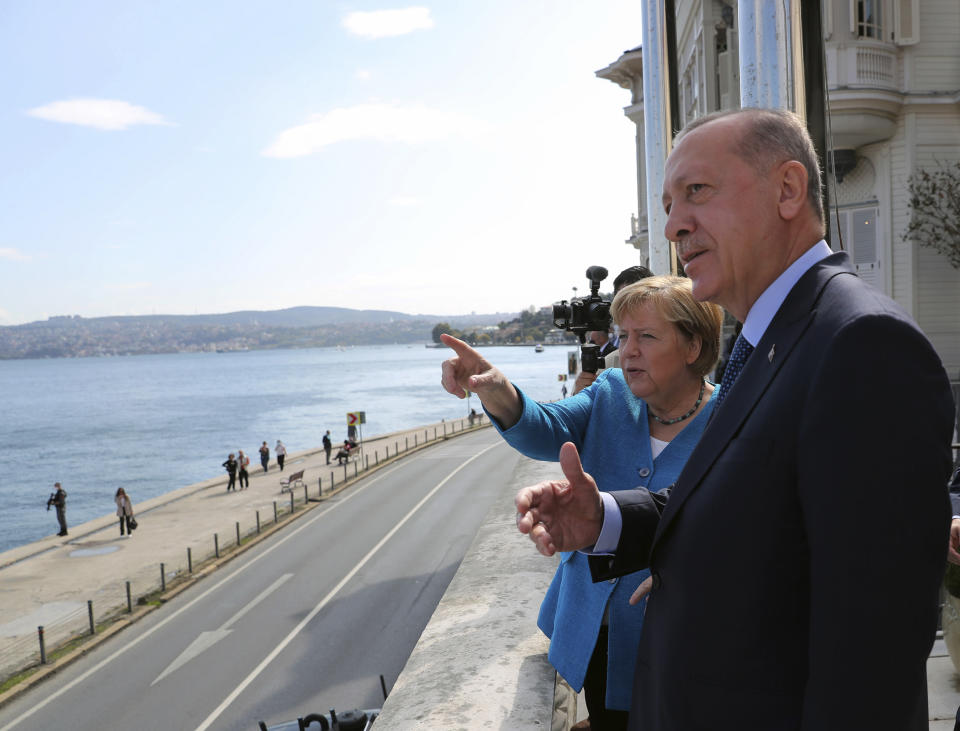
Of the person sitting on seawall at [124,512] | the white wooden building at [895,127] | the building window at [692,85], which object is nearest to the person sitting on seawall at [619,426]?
the white wooden building at [895,127]

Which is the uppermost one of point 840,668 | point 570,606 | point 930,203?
point 930,203

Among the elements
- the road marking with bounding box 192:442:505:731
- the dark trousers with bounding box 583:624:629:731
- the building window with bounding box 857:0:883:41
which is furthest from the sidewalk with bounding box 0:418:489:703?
the building window with bounding box 857:0:883:41

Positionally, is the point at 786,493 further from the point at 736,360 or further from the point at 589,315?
the point at 589,315

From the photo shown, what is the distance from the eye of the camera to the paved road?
16.5 meters

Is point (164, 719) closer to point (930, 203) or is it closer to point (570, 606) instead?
point (570, 606)

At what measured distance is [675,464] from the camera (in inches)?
102

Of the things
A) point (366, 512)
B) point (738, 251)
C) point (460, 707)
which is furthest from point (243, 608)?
point (738, 251)

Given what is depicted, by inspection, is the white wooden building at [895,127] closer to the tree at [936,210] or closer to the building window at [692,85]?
the tree at [936,210]

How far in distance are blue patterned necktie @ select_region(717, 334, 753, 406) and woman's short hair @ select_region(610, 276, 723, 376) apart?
84 centimetres

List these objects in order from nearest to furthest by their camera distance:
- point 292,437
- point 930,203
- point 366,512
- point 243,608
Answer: point 930,203 → point 243,608 → point 366,512 → point 292,437

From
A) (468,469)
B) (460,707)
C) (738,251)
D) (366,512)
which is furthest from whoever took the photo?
(468,469)

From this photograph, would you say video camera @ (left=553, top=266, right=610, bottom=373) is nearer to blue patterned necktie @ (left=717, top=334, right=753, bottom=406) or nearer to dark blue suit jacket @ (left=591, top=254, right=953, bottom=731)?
blue patterned necktie @ (left=717, top=334, right=753, bottom=406)

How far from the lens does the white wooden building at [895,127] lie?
15.4m

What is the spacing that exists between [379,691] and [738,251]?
17245mm
